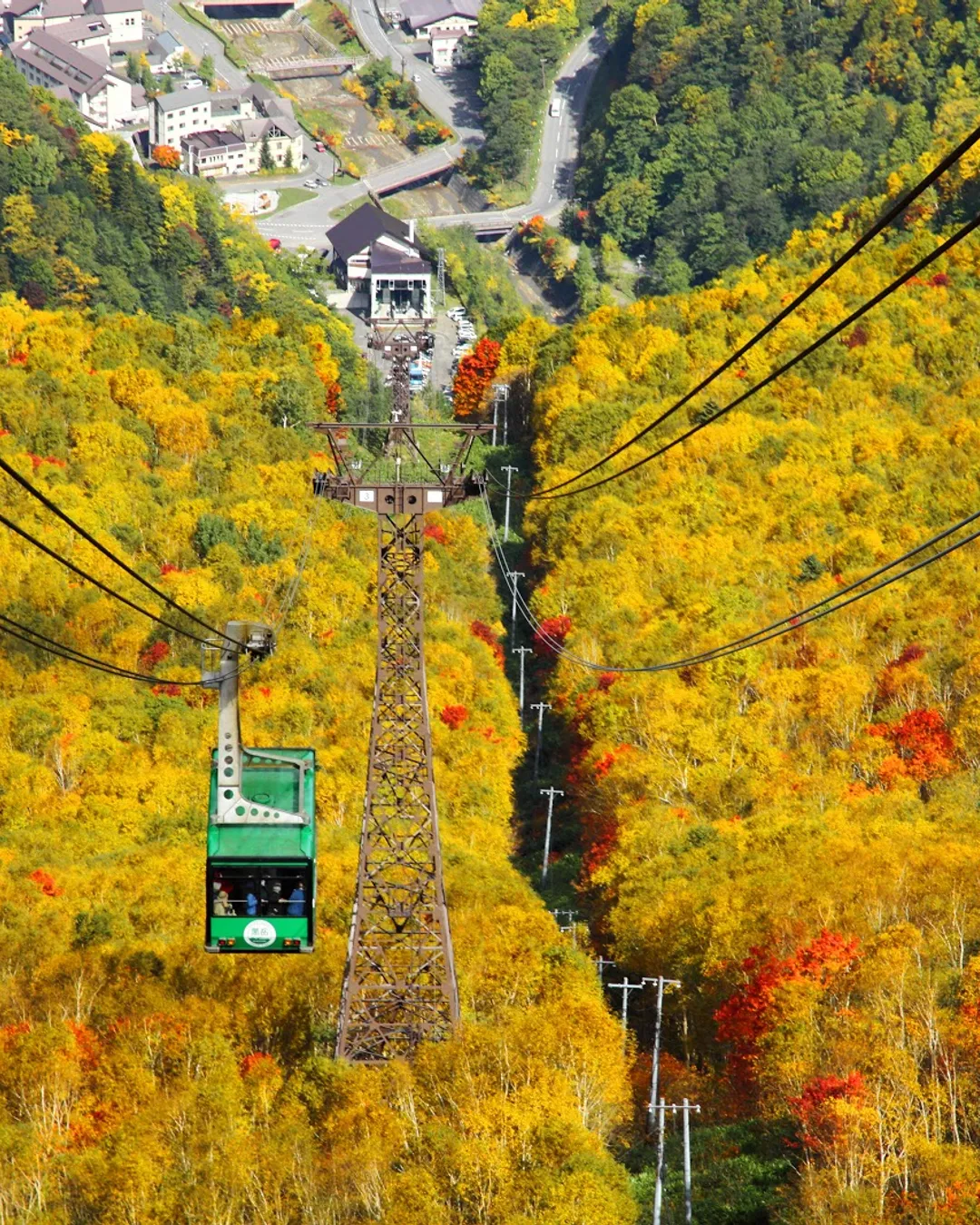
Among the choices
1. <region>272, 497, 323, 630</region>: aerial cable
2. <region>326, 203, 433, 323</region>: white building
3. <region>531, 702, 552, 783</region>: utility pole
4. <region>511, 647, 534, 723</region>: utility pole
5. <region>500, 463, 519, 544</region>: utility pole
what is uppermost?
<region>326, 203, 433, 323</region>: white building

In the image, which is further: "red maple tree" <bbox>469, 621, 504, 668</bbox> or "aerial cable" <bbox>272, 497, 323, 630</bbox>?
"red maple tree" <bbox>469, 621, 504, 668</bbox>

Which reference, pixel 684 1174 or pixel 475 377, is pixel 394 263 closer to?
pixel 475 377

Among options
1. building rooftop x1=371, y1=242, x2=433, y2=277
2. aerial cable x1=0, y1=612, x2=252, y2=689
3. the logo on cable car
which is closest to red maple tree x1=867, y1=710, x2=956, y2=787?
aerial cable x1=0, y1=612, x2=252, y2=689

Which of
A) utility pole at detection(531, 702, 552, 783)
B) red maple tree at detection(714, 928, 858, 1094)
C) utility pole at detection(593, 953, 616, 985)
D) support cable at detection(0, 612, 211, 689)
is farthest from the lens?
utility pole at detection(531, 702, 552, 783)

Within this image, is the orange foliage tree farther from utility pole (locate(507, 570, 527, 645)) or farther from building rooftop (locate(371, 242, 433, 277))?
building rooftop (locate(371, 242, 433, 277))

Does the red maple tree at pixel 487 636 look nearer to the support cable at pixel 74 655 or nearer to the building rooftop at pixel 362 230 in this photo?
the support cable at pixel 74 655

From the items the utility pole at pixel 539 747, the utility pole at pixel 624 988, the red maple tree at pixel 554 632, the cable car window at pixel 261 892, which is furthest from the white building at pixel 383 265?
the cable car window at pixel 261 892
